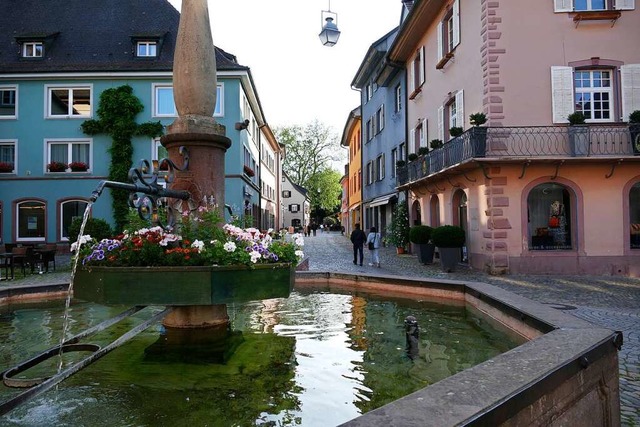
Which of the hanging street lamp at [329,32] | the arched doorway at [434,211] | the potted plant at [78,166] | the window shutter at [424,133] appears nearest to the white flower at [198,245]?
the hanging street lamp at [329,32]

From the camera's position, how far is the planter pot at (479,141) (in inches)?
551

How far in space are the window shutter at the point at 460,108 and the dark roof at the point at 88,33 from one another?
45.3ft

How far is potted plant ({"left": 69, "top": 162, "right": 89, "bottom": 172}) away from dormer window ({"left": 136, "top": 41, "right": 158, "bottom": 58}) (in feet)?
22.2

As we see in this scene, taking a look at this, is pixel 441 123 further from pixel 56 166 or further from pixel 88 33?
pixel 88 33

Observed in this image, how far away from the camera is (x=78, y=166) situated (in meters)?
26.5

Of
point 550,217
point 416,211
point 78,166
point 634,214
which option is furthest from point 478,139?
point 78,166

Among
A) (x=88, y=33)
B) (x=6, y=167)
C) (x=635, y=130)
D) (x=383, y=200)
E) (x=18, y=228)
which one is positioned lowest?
(x=18, y=228)

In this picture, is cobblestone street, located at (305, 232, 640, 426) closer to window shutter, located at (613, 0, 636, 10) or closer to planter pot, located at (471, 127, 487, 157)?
planter pot, located at (471, 127, 487, 157)

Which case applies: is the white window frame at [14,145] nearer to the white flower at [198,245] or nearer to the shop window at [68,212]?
the shop window at [68,212]

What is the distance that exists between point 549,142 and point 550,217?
92.3 inches

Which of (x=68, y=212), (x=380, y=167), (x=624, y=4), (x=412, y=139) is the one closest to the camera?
(x=624, y=4)

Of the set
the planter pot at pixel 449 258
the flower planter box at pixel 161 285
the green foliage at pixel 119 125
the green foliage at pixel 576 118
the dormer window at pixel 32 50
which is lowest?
the planter pot at pixel 449 258

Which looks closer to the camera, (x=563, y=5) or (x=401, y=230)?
(x=563, y=5)

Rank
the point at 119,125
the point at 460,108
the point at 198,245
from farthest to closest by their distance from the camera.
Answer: the point at 119,125, the point at 460,108, the point at 198,245
